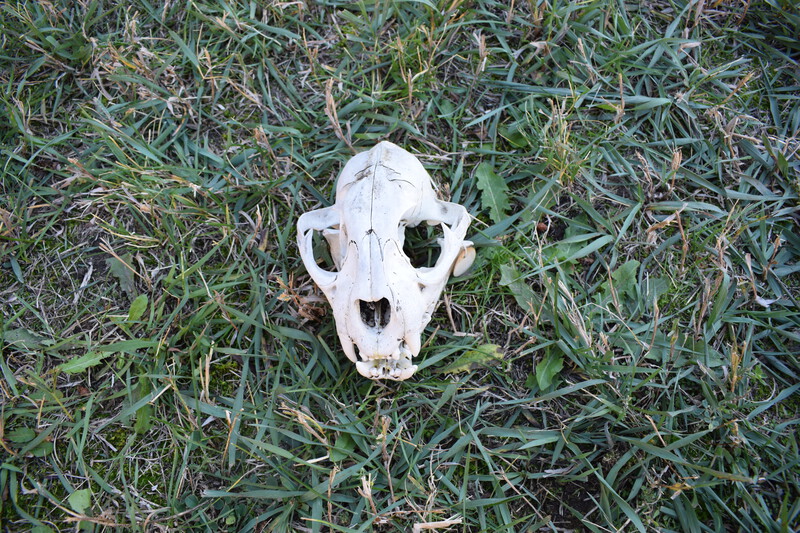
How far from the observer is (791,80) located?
3748 mm

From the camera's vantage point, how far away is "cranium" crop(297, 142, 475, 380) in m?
2.74

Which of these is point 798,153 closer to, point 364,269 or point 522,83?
point 522,83

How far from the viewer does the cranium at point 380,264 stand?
8.99 ft

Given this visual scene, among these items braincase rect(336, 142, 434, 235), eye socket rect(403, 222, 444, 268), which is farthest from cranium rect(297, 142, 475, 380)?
eye socket rect(403, 222, 444, 268)

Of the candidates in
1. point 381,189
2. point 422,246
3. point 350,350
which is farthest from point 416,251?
point 350,350

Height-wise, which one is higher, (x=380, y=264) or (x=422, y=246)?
(x=380, y=264)

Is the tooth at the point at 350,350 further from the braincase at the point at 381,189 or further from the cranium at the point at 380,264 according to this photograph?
the braincase at the point at 381,189

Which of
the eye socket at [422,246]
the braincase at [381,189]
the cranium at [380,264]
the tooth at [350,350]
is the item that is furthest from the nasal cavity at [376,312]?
the eye socket at [422,246]

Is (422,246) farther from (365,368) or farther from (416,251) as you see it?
(365,368)

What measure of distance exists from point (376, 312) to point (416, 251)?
725 mm

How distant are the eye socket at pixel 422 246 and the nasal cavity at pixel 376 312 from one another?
58cm

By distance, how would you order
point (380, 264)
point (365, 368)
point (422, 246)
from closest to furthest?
point (380, 264)
point (365, 368)
point (422, 246)

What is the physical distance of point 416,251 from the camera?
11.2 feet

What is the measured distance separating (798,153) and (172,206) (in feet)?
12.8
